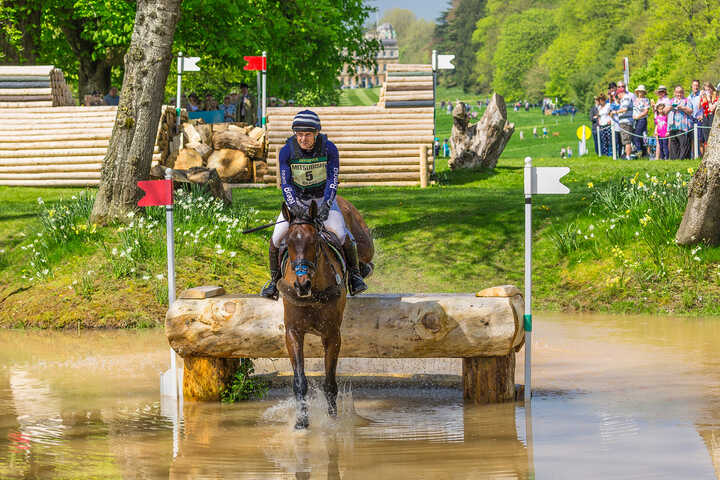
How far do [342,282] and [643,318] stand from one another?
21.5 feet

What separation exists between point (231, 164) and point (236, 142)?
64 centimetres

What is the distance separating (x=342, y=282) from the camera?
8.54m

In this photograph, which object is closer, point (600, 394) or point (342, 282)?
point (342, 282)

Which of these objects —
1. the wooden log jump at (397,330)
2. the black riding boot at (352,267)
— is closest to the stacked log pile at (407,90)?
the wooden log jump at (397,330)

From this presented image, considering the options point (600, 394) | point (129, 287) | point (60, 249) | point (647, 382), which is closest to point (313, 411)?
point (600, 394)

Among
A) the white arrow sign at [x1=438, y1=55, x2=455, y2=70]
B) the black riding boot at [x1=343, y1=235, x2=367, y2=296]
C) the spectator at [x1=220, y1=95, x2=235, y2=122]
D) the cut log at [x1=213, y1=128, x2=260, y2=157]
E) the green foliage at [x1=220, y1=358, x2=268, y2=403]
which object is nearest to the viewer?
the black riding boot at [x1=343, y1=235, x2=367, y2=296]

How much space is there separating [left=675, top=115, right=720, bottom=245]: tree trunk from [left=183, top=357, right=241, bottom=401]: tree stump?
801cm

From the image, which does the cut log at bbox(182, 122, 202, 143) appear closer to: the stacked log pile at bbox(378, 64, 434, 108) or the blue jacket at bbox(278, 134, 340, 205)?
the stacked log pile at bbox(378, 64, 434, 108)

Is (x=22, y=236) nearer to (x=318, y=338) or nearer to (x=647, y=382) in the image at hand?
(x=318, y=338)

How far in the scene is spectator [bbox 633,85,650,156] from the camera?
87.2 feet

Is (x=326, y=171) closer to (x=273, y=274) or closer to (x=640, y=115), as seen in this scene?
(x=273, y=274)

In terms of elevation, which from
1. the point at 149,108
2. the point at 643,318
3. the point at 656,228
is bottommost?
the point at 643,318

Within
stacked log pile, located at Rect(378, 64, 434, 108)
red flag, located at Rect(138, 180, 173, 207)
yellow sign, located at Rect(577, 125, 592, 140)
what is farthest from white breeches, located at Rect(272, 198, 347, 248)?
yellow sign, located at Rect(577, 125, 592, 140)

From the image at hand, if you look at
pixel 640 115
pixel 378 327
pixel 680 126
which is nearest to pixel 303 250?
pixel 378 327
